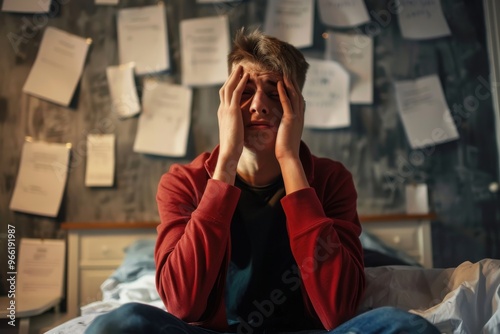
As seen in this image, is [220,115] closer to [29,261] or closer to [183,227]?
[183,227]

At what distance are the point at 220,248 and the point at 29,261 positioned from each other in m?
1.36

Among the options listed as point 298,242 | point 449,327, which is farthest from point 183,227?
point 449,327

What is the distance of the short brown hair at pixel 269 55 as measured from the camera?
1115 millimetres

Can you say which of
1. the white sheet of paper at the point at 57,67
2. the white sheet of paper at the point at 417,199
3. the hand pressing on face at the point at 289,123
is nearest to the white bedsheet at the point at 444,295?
the hand pressing on face at the point at 289,123

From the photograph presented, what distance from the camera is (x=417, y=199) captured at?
2.07 meters

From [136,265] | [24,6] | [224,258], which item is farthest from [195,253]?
[24,6]

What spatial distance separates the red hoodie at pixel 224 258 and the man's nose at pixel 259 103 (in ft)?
0.66

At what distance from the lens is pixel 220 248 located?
3.13 ft

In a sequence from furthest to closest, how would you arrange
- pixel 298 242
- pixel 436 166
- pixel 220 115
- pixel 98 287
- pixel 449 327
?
1. pixel 436 166
2. pixel 98 287
3. pixel 220 115
4. pixel 298 242
5. pixel 449 327

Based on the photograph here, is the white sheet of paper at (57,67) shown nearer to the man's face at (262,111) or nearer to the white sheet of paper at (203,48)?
the white sheet of paper at (203,48)

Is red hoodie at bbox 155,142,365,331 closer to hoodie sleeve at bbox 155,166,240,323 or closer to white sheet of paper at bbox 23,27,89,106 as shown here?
hoodie sleeve at bbox 155,166,240,323

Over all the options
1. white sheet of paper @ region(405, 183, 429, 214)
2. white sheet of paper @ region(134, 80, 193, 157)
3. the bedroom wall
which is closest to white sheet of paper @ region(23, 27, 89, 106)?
the bedroom wall

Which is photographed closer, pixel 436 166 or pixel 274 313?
pixel 274 313

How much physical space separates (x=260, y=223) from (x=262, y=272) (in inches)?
4.1
